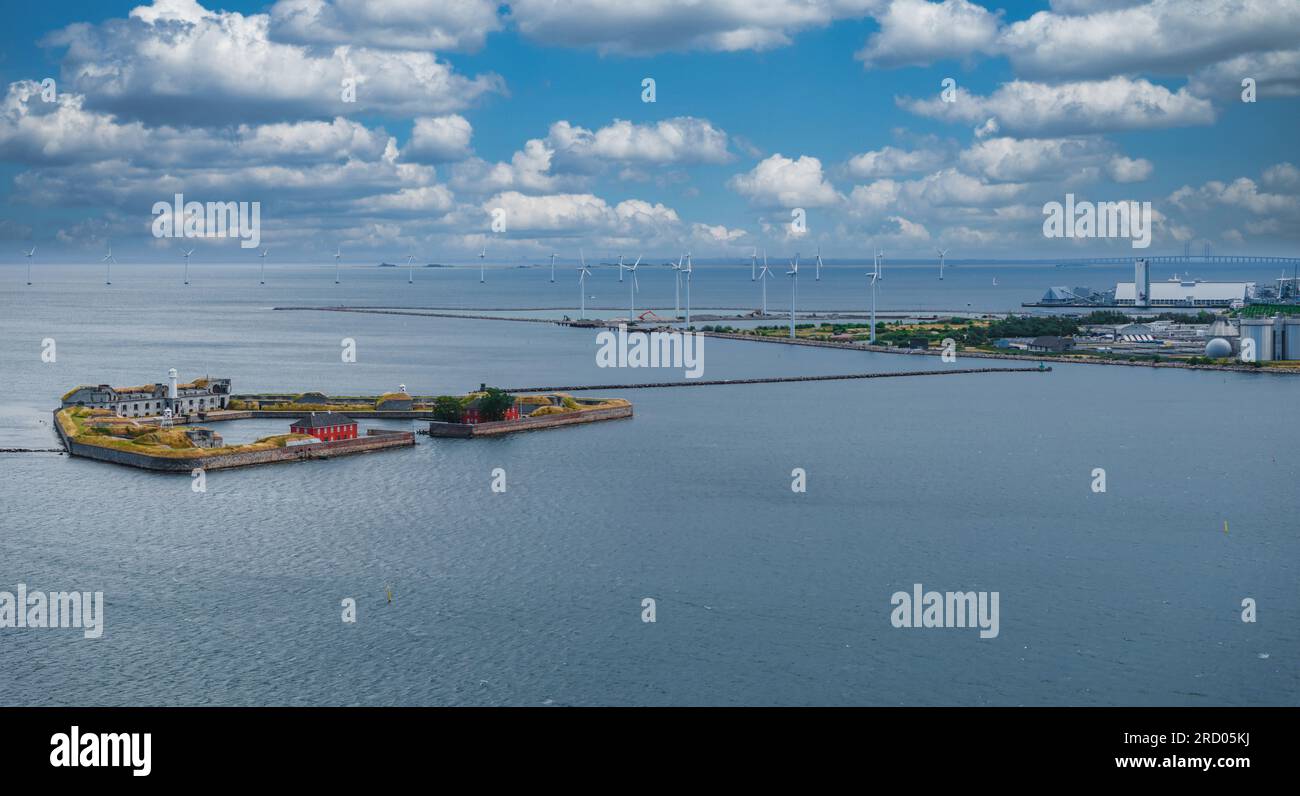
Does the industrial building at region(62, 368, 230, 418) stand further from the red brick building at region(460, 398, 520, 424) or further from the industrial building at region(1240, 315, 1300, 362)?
the industrial building at region(1240, 315, 1300, 362)

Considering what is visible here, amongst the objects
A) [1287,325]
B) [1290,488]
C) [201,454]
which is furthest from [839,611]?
[1287,325]

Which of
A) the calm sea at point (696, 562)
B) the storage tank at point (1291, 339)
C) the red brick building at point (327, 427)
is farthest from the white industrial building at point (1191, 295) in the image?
the red brick building at point (327, 427)

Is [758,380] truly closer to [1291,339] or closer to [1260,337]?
[1260,337]

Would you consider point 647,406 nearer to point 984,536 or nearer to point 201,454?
point 201,454

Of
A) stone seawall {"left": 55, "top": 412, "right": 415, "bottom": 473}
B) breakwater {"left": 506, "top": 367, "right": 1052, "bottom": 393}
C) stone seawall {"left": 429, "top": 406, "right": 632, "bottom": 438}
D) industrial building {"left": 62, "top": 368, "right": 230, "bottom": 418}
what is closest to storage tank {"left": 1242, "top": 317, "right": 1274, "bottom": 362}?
breakwater {"left": 506, "top": 367, "right": 1052, "bottom": 393}

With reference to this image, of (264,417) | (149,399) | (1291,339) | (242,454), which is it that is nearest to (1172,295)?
(1291,339)
